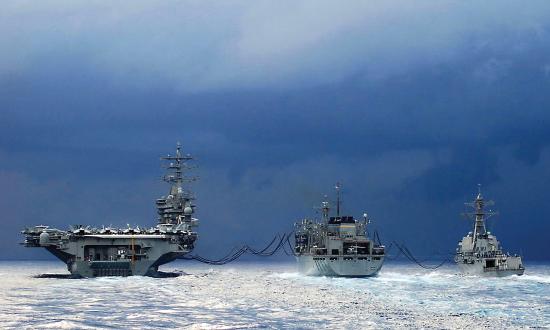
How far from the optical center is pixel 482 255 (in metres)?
126

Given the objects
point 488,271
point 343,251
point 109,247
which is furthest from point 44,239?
point 488,271

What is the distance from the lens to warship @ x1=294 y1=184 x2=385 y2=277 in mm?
113125

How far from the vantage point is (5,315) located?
2159 inches

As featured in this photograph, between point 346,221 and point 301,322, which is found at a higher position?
point 346,221

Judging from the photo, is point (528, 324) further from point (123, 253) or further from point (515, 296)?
point (123, 253)

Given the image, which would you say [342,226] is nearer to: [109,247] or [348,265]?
[348,265]

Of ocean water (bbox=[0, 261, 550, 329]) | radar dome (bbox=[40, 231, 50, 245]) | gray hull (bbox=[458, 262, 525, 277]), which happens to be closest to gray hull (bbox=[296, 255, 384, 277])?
gray hull (bbox=[458, 262, 525, 277])

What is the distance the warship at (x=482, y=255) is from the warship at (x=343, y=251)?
17243mm

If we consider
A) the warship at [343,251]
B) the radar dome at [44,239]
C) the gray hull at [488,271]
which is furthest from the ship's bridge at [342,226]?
the radar dome at [44,239]

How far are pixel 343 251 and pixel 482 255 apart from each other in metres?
26.6

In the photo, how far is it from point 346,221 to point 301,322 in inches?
2630

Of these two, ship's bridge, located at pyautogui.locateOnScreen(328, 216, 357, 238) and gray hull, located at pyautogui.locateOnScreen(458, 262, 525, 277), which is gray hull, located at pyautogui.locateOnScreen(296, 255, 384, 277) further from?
gray hull, located at pyautogui.locateOnScreen(458, 262, 525, 277)

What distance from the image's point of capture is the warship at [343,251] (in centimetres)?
11312

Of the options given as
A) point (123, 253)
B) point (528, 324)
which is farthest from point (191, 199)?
point (528, 324)
